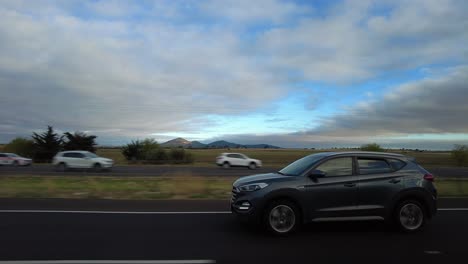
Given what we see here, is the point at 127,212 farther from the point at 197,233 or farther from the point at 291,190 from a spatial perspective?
the point at 291,190

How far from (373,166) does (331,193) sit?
115 centimetres

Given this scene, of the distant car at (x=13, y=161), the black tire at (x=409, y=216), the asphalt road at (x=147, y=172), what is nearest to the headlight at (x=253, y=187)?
the black tire at (x=409, y=216)

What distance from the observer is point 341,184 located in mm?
7348

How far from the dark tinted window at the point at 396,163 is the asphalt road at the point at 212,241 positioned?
48.9 inches

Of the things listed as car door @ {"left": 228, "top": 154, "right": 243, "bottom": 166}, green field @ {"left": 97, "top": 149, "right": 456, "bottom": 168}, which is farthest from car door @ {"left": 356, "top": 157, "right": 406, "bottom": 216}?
car door @ {"left": 228, "top": 154, "right": 243, "bottom": 166}

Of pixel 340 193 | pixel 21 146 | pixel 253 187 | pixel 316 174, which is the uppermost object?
pixel 21 146

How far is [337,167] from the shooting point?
24.8 feet

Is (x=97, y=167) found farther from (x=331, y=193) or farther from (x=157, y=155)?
(x=157, y=155)

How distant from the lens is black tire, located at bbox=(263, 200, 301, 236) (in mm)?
7102

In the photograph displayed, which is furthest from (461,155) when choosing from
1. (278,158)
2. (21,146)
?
(21,146)

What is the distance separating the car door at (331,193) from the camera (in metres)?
7.19

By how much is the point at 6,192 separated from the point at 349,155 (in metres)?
11.9

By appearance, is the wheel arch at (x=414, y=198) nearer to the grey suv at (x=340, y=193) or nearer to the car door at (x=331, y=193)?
the grey suv at (x=340, y=193)

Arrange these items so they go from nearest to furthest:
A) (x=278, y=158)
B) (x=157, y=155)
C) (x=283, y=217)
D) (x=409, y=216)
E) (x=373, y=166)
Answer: (x=283, y=217) → (x=409, y=216) → (x=373, y=166) → (x=157, y=155) → (x=278, y=158)
